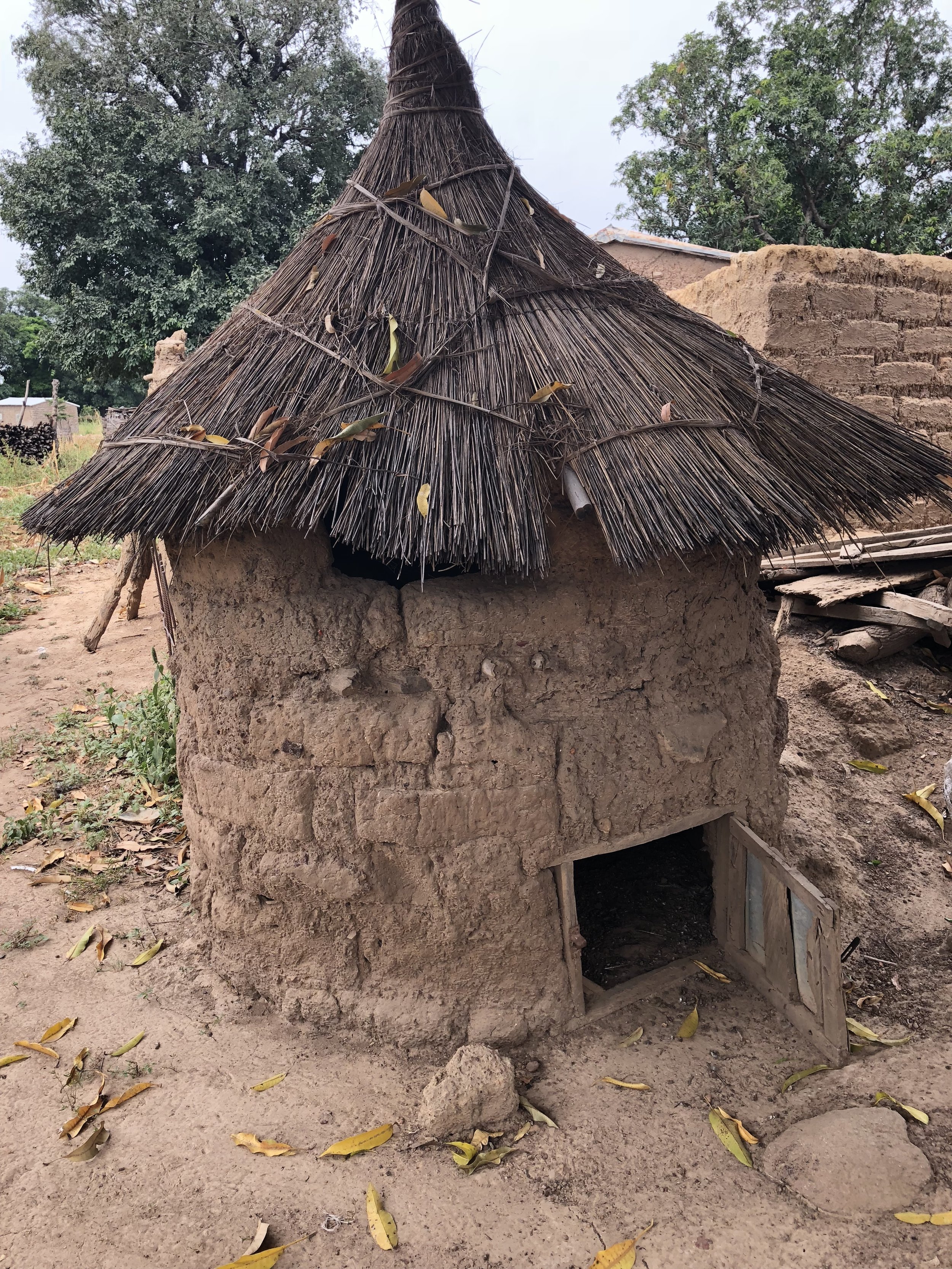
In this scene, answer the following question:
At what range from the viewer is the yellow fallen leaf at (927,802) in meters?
4.75

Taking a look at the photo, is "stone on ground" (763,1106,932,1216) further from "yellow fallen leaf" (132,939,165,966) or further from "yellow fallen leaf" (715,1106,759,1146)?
"yellow fallen leaf" (132,939,165,966)

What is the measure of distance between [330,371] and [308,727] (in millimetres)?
1250

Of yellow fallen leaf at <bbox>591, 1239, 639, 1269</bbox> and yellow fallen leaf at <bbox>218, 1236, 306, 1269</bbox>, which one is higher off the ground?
yellow fallen leaf at <bbox>218, 1236, 306, 1269</bbox>

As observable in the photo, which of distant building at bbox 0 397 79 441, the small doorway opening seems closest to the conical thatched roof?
the small doorway opening

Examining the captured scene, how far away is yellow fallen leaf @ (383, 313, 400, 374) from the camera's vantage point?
9.57 ft

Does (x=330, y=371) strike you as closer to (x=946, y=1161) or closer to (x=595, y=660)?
(x=595, y=660)

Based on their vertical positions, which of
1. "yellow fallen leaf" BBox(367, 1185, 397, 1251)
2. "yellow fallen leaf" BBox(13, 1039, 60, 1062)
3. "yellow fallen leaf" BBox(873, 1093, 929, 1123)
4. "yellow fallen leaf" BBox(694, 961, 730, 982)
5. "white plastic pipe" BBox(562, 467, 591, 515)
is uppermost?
"white plastic pipe" BBox(562, 467, 591, 515)

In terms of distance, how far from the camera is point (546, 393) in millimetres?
2850

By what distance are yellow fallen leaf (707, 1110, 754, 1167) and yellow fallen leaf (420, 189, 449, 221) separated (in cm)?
329

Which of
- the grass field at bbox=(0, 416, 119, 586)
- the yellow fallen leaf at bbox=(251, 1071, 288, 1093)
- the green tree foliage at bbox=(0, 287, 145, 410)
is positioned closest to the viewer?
the yellow fallen leaf at bbox=(251, 1071, 288, 1093)

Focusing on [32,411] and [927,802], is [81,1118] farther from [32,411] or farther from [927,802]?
[32,411]

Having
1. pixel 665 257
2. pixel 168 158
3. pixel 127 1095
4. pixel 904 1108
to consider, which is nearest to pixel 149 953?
pixel 127 1095

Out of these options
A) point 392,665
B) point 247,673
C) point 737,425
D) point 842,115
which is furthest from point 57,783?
point 842,115

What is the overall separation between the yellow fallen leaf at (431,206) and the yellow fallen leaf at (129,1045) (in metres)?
3.24
